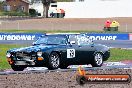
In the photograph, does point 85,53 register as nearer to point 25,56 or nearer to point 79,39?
point 79,39

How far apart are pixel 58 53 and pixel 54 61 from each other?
0.38m

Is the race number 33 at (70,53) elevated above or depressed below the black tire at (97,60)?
A: above

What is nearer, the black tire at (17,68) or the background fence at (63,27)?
the black tire at (17,68)

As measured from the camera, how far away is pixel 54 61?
1755 centimetres

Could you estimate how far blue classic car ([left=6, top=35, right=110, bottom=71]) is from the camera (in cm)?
1720

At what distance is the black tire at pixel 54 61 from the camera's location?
17.4 m

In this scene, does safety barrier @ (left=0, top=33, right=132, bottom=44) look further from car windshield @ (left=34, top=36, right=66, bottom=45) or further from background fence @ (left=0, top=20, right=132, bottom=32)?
car windshield @ (left=34, top=36, right=66, bottom=45)

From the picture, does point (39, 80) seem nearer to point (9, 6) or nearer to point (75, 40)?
point (75, 40)

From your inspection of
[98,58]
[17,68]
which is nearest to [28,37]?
[98,58]

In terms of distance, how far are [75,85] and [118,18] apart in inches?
2551

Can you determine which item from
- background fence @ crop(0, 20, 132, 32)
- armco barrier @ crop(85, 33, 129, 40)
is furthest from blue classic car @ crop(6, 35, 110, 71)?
background fence @ crop(0, 20, 132, 32)

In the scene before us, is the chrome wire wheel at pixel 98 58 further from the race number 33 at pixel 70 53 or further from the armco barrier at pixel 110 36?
the armco barrier at pixel 110 36

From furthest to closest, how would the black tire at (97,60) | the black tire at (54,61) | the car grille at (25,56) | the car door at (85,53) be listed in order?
the black tire at (97,60) < the car door at (85,53) < the black tire at (54,61) < the car grille at (25,56)

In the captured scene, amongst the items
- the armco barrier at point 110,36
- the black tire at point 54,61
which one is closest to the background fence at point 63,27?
the armco barrier at point 110,36
